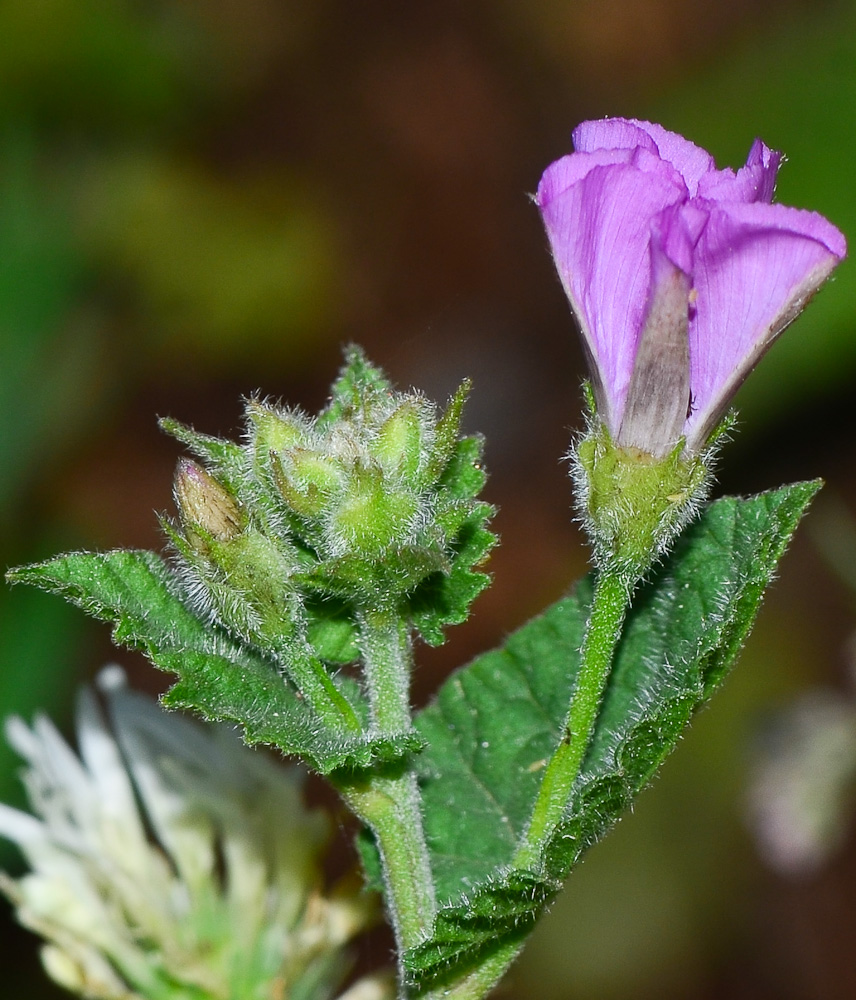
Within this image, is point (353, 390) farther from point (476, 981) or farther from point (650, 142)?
point (476, 981)

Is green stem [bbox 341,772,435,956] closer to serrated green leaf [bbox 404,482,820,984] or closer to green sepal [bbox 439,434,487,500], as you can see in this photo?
serrated green leaf [bbox 404,482,820,984]

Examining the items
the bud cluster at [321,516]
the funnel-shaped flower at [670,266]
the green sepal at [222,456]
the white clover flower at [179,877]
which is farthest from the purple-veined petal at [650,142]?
the white clover flower at [179,877]

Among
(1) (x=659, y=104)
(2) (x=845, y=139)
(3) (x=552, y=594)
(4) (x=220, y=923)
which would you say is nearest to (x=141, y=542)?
(3) (x=552, y=594)

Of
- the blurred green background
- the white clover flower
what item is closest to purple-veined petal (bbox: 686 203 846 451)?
the white clover flower

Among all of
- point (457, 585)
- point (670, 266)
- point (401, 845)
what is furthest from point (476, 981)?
point (670, 266)

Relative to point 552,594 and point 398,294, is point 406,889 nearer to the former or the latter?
point 552,594

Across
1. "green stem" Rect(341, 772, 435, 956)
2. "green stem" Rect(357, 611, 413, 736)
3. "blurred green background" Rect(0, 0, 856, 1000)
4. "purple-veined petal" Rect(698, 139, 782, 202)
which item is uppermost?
"blurred green background" Rect(0, 0, 856, 1000)
